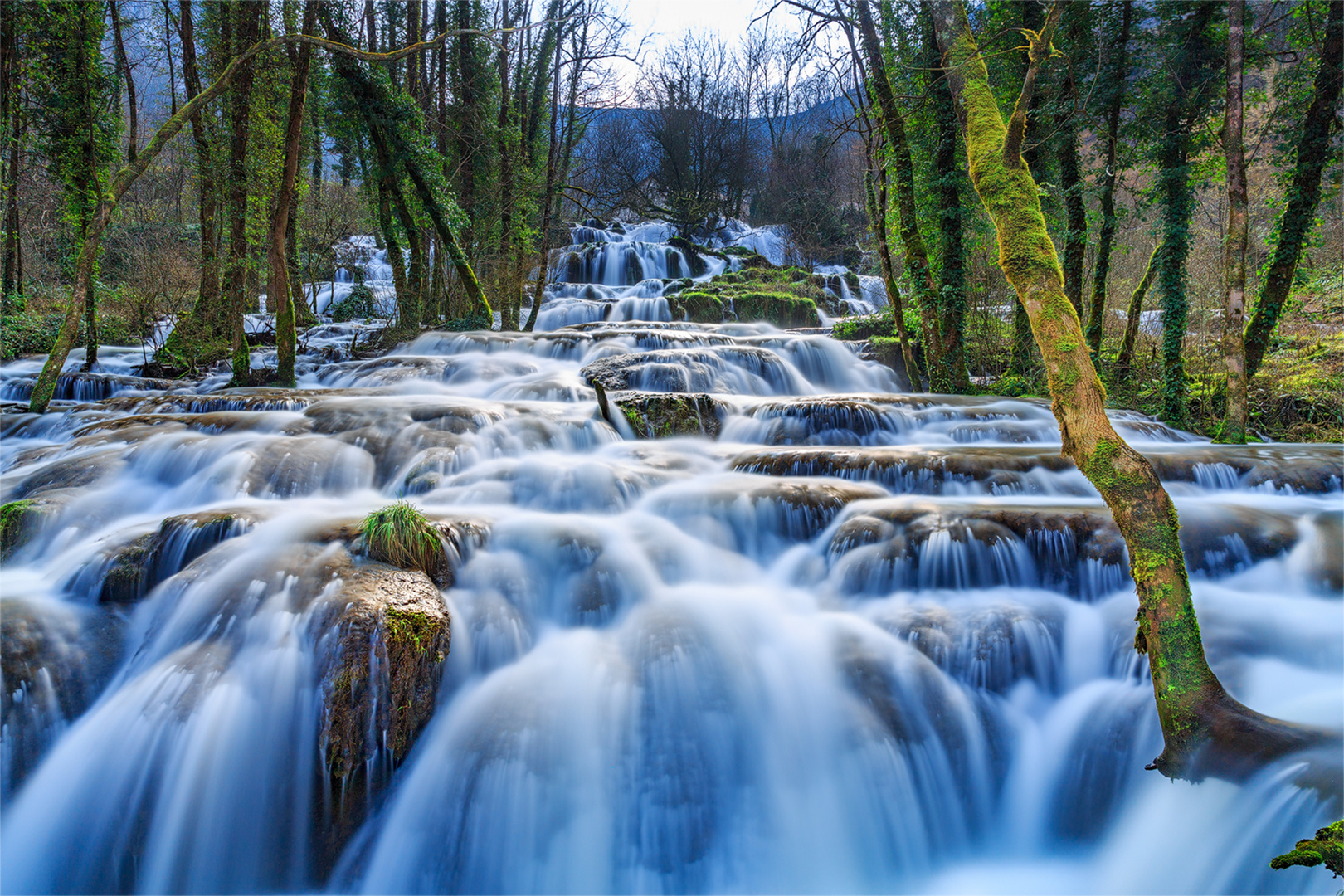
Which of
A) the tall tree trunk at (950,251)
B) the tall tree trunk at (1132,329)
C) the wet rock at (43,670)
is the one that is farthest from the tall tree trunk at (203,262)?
the tall tree trunk at (1132,329)

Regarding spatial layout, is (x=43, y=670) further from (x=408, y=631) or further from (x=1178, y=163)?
(x=1178, y=163)

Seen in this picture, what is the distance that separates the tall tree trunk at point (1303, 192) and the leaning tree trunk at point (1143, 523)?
30.4 feet

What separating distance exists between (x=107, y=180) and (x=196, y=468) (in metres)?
12.2

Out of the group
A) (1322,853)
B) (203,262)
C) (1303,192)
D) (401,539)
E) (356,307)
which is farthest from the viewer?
(356,307)

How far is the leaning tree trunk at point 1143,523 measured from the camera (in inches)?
91.3

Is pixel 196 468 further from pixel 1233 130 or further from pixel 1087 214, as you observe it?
pixel 1087 214

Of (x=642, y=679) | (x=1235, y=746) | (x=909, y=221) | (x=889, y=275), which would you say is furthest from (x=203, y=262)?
(x=1235, y=746)

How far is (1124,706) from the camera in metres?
3.79

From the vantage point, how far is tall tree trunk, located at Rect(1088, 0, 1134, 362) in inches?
412

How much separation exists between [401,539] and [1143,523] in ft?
13.7

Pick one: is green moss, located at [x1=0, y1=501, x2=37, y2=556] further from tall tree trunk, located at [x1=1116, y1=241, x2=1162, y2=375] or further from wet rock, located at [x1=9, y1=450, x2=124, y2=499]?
tall tree trunk, located at [x1=1116, y1=241, x2=1162, y2=375]

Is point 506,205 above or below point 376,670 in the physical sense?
above

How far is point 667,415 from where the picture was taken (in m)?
9.08

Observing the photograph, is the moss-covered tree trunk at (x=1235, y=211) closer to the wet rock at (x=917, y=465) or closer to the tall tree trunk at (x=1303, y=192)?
the tall tree trunk at (x=1303, y=192)
